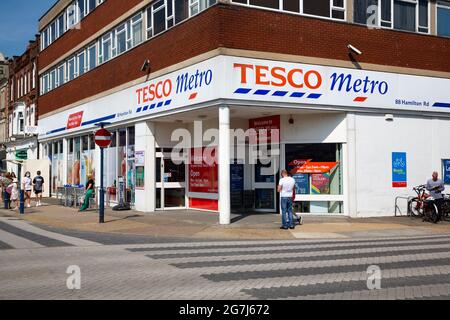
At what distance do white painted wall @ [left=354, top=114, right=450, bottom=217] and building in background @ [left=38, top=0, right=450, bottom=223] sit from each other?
0.15ft

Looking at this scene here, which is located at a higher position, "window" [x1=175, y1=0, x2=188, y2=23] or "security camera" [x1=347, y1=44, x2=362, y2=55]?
"window" [x1=175, y1=0, x2=188, y2=23]

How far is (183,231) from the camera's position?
15.6 m

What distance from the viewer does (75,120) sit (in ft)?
99.8

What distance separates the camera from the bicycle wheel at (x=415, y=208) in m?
19.2

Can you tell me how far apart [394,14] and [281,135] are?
6.36 metres

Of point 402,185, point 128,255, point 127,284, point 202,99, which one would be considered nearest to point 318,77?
point 202,99

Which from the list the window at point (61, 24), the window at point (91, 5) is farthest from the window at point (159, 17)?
the window at point (61, 24)

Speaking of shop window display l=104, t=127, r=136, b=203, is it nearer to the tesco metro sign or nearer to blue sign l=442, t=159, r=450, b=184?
the tesco metro sign

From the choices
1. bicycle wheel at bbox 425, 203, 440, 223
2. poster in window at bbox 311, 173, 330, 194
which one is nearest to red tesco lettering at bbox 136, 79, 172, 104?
poster in window at bbox 311, 173, 330, 194

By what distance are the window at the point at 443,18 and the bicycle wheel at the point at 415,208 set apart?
7.04 meters

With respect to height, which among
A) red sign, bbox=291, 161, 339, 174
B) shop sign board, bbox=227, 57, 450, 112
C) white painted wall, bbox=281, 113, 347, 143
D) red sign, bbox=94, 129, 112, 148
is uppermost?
shop sign board, bbox=227, 57, 450, 112

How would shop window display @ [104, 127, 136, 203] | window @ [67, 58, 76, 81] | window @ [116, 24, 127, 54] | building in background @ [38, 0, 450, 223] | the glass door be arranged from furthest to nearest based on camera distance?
1. window @ [67, 58, 76, 81]
2. window @ [116, 24, 127, 54]
3. shop window display @ [104, 127, 136, 203]
4. the glass door
5. building in background @ [38, 0, 450, 223]

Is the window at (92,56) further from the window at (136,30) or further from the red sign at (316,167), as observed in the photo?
the red sign at (316,167)

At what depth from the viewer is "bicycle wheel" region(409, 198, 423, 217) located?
1922cm
